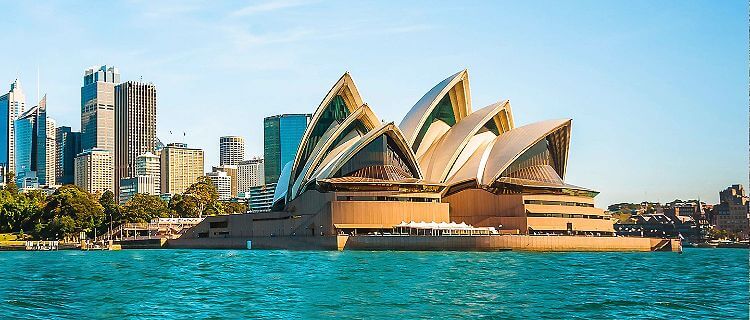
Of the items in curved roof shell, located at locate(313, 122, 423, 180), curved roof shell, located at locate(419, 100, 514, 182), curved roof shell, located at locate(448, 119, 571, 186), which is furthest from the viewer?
curved roof shell, located at locate(419, 100, 514, 182)

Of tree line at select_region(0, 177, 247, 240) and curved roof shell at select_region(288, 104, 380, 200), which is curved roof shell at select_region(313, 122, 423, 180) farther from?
tree line at select_region(0, 177, 247, 240)

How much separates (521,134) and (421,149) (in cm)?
1088

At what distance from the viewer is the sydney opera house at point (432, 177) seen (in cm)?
8588

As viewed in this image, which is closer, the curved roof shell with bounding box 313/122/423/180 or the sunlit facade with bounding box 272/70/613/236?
the sunlit facade with bounding box 272/70/613/236

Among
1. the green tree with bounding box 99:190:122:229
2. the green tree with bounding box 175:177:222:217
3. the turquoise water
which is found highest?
the green tree with bounding box 175:177:222:217

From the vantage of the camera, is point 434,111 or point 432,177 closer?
point 432,177

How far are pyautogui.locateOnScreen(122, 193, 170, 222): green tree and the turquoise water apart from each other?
280 ft

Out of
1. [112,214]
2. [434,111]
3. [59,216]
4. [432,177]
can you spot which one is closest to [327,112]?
[434,111]

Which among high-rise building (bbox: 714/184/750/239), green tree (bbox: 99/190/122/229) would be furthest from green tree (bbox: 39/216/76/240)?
high-rise building (bbox: 714/184/750/239)

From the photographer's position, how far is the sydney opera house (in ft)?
282

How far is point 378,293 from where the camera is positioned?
30.8m

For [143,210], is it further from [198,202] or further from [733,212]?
[733,212]

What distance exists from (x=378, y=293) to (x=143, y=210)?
108 meters

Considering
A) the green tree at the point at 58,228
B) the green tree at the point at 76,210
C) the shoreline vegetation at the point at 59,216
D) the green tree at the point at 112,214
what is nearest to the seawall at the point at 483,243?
the green tree at the point at 58,228
